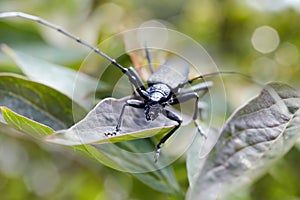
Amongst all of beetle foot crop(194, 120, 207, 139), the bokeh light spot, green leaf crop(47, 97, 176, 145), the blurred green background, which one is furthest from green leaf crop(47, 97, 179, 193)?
the bokeh light spot

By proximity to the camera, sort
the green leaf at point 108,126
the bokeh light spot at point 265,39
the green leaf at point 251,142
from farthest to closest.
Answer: the bokeh light spot at point 265,39
the green leaf at point 251,142
the green leaf at point 108,126

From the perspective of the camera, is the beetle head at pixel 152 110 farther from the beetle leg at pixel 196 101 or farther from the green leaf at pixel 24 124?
the green leaf at pixel 24 124

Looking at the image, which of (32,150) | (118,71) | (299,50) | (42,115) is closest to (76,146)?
(42,115)

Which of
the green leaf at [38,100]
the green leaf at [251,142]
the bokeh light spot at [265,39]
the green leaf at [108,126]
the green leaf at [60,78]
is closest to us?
the green leaf at [108,126]

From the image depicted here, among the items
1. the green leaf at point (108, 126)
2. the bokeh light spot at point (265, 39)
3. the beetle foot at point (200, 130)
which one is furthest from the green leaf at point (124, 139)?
the bokeh light spot at point (265, 39)

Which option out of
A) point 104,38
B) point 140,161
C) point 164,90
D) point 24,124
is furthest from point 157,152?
point 104,38

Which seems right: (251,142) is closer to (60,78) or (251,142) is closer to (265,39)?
(60,78)
